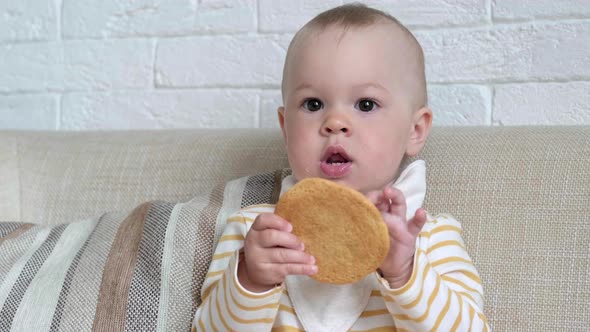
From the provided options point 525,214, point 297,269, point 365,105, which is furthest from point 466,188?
point 297,269

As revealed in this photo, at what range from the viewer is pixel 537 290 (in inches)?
42.0

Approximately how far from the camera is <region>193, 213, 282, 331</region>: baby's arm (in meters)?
0.95

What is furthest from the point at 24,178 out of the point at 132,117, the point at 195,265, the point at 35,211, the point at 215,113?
the point at 195,265

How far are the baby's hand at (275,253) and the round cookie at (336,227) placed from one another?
0.05ft

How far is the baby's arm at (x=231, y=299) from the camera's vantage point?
0.95m

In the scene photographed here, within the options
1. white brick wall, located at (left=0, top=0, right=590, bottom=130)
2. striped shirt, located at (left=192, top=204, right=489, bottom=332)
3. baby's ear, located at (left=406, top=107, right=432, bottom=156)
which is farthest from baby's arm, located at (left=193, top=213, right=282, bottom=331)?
white brick wall, located at (left=0, top=0, right=590, bottom=130)

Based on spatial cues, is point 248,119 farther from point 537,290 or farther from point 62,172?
point 537,290

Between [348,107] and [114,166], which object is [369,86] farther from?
[114,166]

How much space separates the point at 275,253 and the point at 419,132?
33 cm

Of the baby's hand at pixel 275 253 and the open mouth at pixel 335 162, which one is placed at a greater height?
the open mouth at pixel 335 162

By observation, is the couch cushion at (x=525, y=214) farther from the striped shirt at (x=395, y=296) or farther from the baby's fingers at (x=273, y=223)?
the baby's fingers at (x=273, y=223)

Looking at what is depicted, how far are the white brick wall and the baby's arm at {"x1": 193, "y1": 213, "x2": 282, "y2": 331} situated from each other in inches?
20.0

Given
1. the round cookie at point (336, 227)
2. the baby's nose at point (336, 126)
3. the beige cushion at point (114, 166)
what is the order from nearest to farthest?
the round cookie at point (336, 227), the baby's nose at point (336, 126), the beige cushion at point (114, 166)

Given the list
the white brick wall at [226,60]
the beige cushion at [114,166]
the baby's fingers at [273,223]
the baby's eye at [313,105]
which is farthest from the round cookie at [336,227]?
the white brick wall at [226,60]
